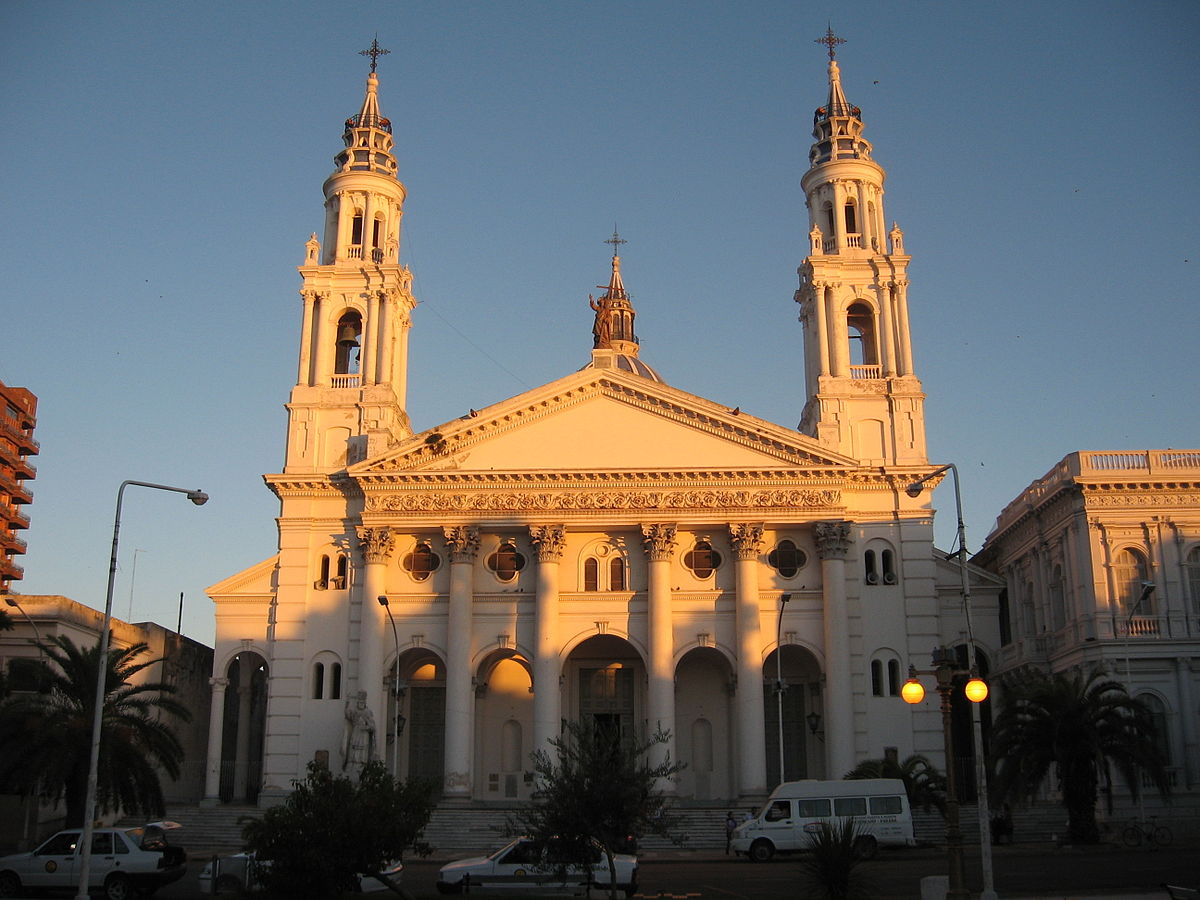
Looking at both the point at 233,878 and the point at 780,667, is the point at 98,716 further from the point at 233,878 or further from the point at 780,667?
the point at 780,667

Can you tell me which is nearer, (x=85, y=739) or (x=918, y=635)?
(x=85, y=739)

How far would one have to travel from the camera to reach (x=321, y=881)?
21297mm

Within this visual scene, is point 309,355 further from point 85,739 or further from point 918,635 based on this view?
point 918,635

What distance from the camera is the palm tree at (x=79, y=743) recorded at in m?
34.9

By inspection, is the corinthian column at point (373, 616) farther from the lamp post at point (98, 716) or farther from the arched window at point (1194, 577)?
the arched window at point (1194, 577)

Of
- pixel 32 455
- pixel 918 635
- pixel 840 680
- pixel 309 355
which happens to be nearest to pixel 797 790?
pixel 840 680

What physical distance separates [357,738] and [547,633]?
7.95m

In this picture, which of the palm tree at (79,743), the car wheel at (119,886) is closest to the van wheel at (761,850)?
the car wheel at (119,886)

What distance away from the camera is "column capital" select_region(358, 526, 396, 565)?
4909cm

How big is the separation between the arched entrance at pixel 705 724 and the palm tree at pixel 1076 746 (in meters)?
15.3

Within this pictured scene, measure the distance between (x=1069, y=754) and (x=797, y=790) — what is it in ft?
25.5

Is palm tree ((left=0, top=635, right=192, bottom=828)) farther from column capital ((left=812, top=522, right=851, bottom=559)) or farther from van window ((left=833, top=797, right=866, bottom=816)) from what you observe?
column capital ((left=812, top=522, right=851, bottom=559))

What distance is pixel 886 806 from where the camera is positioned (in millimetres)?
36312

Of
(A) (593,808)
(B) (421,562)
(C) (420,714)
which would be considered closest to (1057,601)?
(B) (421,562)
